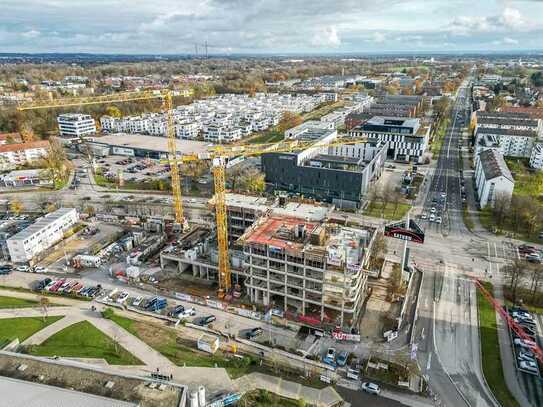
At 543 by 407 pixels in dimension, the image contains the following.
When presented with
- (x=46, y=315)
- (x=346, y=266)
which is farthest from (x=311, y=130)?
(x=46, y=315)

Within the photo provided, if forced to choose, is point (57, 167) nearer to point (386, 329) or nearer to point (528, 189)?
point (386, 329)

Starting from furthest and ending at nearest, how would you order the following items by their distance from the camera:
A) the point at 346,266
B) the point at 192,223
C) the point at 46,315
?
the point at 192,223, the point at 46,315, the point at 346,266

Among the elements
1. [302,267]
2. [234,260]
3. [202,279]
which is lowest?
[202,279]

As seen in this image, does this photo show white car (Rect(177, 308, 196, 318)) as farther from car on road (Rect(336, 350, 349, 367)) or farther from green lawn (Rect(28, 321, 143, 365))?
car on road (Rect(336, 350, 349, 367))

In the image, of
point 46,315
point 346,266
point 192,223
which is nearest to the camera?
point 346,266

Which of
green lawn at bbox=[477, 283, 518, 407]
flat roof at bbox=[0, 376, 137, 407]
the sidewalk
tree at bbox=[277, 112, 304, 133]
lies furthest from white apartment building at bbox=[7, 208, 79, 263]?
tree at bbox=[277, 112, 304, 133]

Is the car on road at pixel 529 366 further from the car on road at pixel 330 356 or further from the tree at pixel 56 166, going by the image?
the tree at pixel 56 166

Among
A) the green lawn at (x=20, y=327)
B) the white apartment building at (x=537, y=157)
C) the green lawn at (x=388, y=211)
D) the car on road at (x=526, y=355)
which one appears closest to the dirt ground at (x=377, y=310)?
the car on road at (x=526, y=355)
